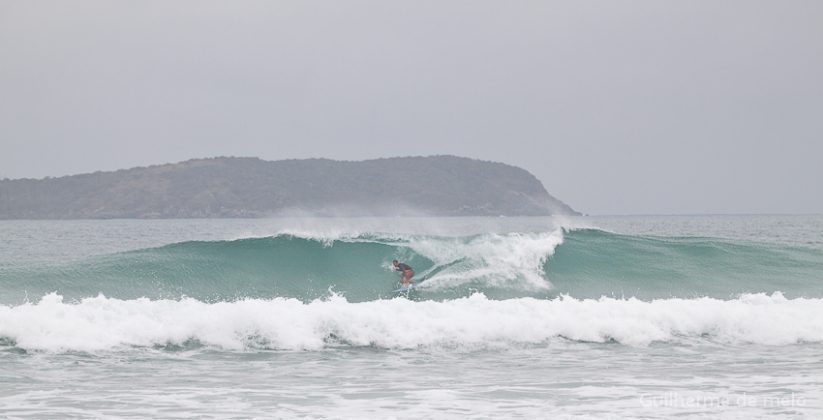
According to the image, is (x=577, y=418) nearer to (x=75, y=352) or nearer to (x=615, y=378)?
(x=615, y=378)

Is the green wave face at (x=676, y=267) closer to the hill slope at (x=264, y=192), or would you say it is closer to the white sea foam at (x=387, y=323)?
the white sea foam at (x=387, y=323)

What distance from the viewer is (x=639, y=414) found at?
8.15 m

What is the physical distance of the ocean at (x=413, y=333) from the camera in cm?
877

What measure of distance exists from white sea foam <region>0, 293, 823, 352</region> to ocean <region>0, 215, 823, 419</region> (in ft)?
0.11

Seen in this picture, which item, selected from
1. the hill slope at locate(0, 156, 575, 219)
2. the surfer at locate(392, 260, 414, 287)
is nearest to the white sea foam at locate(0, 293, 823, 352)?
the surfer at locate(392, 260, 414, 287)

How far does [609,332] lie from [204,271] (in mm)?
10160

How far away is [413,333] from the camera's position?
12.8 metres

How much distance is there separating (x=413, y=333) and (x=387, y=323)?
1.55ft

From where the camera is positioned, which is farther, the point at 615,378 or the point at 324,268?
the point at 324,268

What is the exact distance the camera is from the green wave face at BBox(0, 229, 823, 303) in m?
18.3

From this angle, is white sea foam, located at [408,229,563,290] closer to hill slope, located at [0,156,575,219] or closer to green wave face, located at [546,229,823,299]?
green wave face, located at [546,229,823,299]

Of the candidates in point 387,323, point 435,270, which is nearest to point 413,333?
point 387,323

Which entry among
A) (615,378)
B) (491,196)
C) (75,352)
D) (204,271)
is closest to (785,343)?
(615,378)

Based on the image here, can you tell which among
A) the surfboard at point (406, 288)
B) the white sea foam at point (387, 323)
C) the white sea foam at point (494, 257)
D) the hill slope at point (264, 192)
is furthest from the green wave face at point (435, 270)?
the hill slope at point (264, 192)
